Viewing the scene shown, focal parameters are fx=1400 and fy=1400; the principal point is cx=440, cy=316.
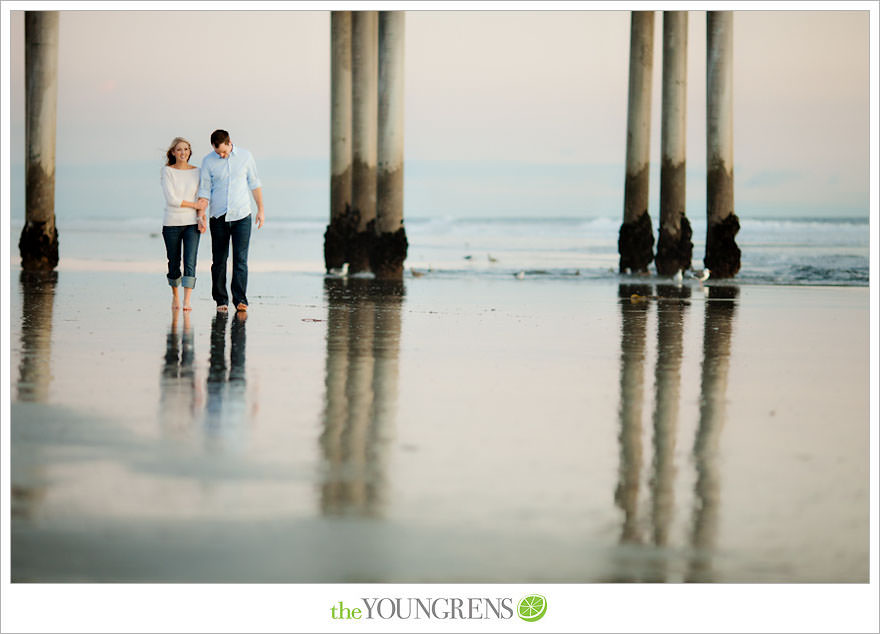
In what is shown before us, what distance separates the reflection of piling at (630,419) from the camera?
423 cm

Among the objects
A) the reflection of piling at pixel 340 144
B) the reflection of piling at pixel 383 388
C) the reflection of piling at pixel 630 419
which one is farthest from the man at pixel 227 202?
the reflection of piling at pixel 340 144

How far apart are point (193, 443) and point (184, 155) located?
7095mm

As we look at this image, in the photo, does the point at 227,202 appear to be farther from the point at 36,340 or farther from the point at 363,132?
the point at 363,132

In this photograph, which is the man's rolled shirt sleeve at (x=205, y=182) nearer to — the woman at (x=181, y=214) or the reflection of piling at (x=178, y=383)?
the woman at (x=181, y=214)

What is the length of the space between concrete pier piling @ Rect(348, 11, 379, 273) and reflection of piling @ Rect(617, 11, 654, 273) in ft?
11.8

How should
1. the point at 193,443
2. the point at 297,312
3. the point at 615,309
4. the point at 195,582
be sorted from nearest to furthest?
the point at 195,582 < the point at 193,443 < the point at 297,312 < the point at 615,309

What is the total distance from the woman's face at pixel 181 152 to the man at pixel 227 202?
0.16 m

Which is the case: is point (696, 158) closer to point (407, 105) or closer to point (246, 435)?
point (407, 105)

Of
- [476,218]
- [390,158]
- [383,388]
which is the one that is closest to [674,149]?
[390,158]

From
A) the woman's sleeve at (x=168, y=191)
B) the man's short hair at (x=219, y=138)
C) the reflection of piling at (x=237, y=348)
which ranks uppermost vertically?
the man's short hair at (x=219, y=138)

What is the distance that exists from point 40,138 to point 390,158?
4484mm

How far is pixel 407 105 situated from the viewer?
144 ft

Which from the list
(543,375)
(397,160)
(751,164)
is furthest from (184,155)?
(751,164)

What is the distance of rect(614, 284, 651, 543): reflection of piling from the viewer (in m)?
4.23
